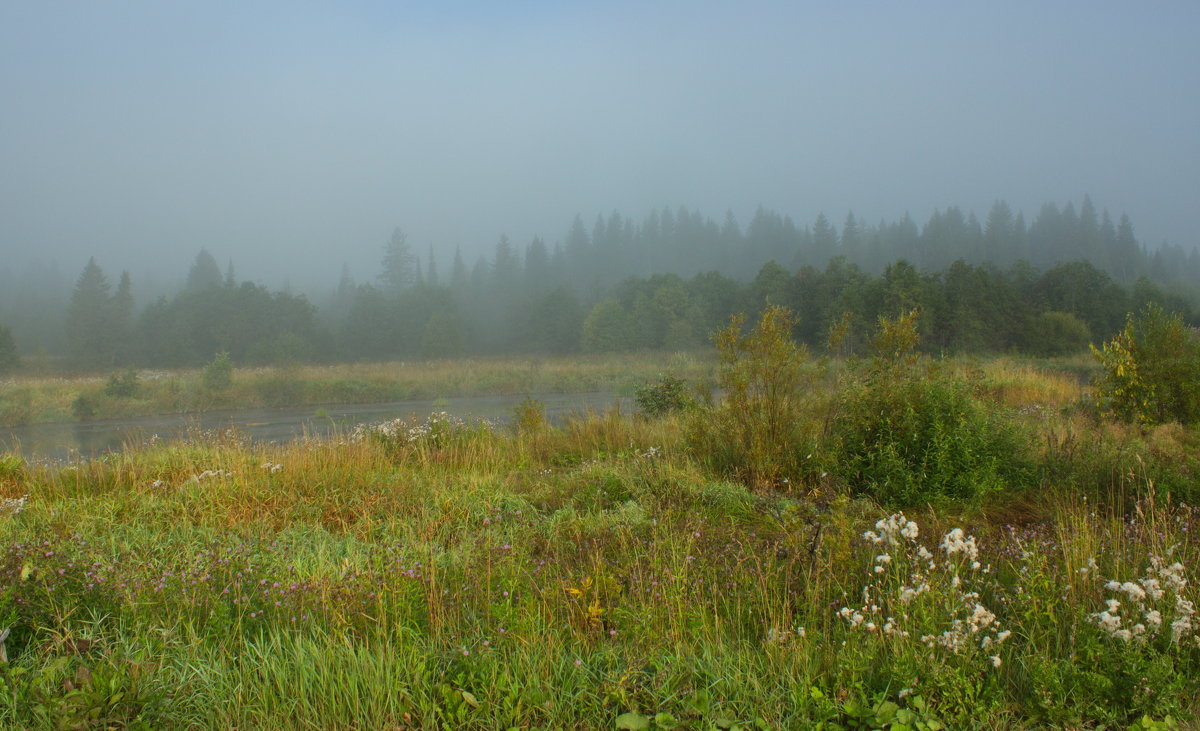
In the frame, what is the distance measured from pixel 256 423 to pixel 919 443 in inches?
760

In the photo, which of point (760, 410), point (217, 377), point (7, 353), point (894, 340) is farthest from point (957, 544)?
point (7, 353)

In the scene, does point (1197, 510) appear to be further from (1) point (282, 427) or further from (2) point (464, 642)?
(1) point (282, 427)

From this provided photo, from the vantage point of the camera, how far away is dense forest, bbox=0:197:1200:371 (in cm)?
3891

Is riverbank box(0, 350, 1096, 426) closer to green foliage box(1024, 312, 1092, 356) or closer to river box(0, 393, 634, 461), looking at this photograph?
river box(0, 393, 634, 461)

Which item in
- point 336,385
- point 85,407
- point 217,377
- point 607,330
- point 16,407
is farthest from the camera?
point 607,330

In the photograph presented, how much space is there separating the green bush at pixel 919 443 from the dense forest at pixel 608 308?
75.5 feet

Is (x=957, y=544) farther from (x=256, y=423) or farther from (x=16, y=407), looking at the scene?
(x=16, y=407)

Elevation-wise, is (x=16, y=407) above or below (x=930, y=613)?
above

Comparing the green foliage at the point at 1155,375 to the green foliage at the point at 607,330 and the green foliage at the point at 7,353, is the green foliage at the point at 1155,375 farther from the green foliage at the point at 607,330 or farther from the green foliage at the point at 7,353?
the green foliage at the point at 7,353

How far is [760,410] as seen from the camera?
7.34 metres

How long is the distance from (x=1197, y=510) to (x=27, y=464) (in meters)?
11.4

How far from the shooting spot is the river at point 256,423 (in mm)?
15312

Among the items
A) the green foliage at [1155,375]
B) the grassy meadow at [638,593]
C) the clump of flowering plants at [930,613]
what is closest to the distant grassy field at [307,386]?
the green foliage at [1155,375]

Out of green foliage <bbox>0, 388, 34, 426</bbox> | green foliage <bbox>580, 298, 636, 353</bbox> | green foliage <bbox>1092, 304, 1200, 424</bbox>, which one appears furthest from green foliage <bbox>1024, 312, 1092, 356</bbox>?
green foliage <bbox>0, 388, 34, 426</bbox>
